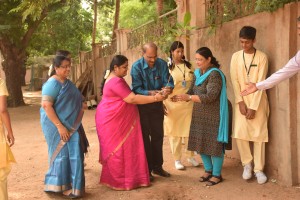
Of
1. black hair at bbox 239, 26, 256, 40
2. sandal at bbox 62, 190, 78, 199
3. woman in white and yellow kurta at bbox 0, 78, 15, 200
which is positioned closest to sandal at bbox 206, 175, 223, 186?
sandal at bbox 62, 190, 78, 199

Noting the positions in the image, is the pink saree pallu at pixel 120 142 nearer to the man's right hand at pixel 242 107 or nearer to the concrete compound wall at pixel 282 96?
the man's right hand at pixel 242 107

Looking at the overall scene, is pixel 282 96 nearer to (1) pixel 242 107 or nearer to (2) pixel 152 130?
(1) pixel 242 107

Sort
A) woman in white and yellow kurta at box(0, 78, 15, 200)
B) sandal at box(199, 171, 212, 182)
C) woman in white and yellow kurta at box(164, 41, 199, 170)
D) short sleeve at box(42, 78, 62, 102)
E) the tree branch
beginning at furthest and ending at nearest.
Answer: the tree branch → woman in white and yellow kurta at box(164, 41, 199, 170) → sandal at box(199, 171, 212, 182) → short sleeve at box(42, 78, 62, 102) → woman in white and yellow kurta at box(0, 78, 15, 200)

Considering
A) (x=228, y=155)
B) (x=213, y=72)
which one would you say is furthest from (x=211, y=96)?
(x=228, y=155)

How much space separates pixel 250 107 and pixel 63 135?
7.58 feet

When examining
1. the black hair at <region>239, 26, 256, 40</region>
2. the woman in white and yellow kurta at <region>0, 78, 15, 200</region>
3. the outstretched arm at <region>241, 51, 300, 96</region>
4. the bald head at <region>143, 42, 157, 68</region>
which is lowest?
the woman in white and yellow kurta at <region>0, 78, 15, 200</region>

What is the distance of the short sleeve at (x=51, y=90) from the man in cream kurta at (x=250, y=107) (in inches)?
87.8

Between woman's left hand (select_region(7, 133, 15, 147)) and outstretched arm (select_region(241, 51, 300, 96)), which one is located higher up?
outstretched arm (select_region(241, 51, 300, 96))

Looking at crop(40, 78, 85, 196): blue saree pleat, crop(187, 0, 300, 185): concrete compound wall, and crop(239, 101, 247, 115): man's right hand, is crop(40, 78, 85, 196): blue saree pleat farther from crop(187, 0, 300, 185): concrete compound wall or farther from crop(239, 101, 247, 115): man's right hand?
crop(187, 0, 300, 185): concrete compound wall

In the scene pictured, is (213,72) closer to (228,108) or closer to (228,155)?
(228,108)

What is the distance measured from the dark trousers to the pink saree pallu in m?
0.21

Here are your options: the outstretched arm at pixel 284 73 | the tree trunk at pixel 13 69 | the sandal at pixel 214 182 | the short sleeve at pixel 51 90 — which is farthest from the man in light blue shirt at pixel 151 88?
the tree trunk at pixel 13 69

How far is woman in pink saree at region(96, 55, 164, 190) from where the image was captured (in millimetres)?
4371

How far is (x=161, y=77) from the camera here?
4832mm
